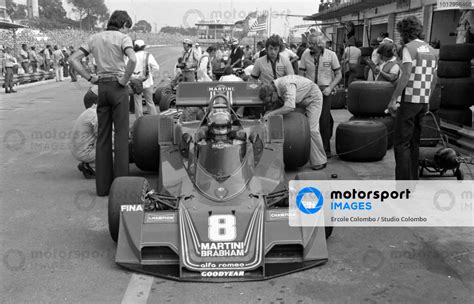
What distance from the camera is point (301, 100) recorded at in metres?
7.96

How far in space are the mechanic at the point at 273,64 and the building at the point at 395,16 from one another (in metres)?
A: 5.33

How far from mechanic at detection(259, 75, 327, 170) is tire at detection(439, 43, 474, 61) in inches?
142

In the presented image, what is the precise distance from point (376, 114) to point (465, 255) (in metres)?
5.21

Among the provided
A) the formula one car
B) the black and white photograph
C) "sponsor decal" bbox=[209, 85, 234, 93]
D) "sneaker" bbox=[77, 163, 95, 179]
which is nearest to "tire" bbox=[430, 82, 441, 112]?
the black and white photograph

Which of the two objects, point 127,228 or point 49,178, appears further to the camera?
point 49,178

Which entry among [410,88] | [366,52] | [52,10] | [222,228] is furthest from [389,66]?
[52,10]

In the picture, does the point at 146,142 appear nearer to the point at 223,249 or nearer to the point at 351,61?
the point at 223,249

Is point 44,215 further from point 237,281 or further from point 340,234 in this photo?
point 340,234

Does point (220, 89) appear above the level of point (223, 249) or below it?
above

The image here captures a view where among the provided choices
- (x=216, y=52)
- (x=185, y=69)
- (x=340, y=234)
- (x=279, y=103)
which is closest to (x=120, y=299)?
(x=340, y=234)

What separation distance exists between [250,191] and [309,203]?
1.79 feet

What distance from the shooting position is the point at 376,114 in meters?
9.82

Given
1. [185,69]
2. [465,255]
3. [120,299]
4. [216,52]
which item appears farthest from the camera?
[216,52]

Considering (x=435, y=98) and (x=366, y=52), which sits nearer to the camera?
(x=435, y=98)
